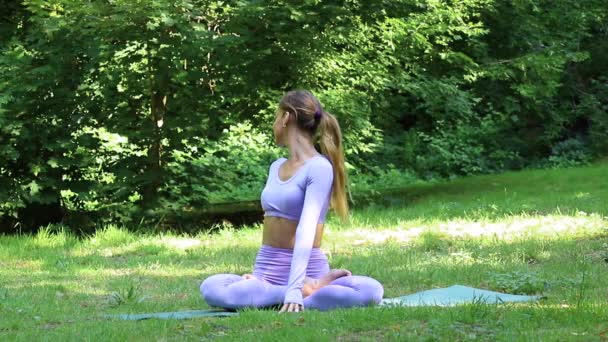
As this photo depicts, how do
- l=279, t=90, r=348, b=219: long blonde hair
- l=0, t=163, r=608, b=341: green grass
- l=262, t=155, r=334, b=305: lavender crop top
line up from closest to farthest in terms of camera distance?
l=0, t=163, r=608, b=341: green grass → l=262, t=155, r=334, b=305: lavender crop top → l=279, t=90, r=348, b=219: long blonde hair

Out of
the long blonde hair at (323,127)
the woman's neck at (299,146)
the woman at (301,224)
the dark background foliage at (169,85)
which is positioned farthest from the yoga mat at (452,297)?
the dark background foliage at (169,85)

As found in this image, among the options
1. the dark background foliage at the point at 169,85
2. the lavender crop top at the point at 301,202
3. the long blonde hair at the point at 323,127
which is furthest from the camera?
the dark background foliage at the point at 169,85

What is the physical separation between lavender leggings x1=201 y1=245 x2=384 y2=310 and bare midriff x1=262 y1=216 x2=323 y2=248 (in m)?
0.04

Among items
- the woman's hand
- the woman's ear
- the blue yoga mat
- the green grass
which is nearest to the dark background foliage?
the green grass

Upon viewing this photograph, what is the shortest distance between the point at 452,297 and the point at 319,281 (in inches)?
40.1

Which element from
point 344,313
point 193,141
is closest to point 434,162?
point 193,141

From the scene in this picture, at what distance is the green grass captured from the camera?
15.9ft

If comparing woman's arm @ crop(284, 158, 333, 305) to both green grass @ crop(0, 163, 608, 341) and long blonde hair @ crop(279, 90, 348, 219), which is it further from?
green grass @ crop(0, 163, 608, 341)

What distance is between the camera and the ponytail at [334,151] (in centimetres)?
596

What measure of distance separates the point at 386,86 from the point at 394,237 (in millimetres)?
5348

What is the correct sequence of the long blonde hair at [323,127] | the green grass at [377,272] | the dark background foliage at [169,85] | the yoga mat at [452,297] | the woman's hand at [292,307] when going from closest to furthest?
the green grass at [377,272], the woman's hand at [292,307], the yoga mat at [452,297], the long blonde hair at [323,127], the dark background foliage at [169,85]

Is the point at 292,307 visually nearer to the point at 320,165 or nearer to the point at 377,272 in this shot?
the point at 320,165

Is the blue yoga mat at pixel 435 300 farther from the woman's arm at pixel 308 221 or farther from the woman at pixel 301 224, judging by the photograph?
the woman's arm at pixel 308 221

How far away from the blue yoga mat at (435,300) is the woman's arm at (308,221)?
417 mm
